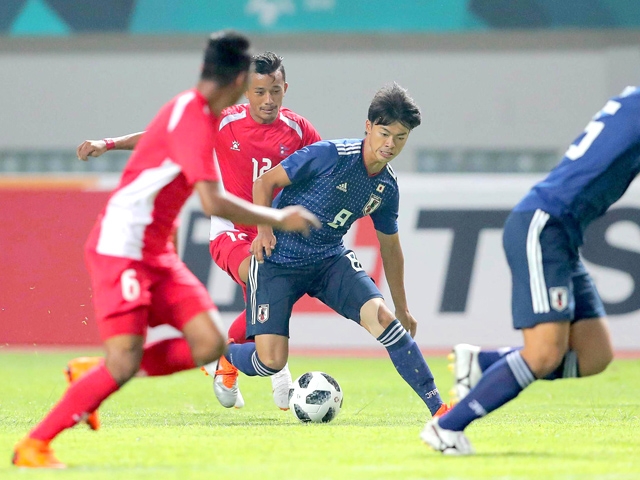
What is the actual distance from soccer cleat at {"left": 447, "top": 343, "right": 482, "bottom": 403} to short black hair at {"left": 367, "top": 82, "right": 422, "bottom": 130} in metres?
1.52

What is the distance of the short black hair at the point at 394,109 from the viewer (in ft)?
20.0

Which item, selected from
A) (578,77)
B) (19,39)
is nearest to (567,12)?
(578,77)

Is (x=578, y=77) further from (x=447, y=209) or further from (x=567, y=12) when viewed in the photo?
(x=447, y=209)

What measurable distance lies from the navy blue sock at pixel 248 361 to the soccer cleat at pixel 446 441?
191 centimetres

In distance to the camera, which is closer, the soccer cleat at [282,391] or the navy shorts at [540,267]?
the navy shorts at [540,267]

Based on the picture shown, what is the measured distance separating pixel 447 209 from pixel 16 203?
172 inches

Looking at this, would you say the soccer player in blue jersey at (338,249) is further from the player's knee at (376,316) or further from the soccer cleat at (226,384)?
the soccer cleat at (226,384)

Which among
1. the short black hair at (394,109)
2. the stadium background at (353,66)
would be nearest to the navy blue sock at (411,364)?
the short black hair at (394,109)

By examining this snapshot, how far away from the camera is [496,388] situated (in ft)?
15.5

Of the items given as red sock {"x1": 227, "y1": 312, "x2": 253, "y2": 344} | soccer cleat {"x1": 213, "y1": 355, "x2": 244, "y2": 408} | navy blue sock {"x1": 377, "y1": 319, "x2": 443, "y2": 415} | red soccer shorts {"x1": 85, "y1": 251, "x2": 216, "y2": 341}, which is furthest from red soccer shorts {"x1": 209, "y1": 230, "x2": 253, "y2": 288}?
red soccer shorts {"x1": 85, "y1": 251, "x2": 216, "y2": 341}

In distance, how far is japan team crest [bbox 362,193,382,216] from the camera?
6.48 meters

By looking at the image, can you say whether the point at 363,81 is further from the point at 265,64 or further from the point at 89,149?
the point at 89,149

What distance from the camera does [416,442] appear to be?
5.35 m

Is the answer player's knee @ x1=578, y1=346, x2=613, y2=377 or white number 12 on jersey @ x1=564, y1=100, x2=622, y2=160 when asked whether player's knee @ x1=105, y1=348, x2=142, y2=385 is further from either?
white number 12 on jersey @ x1=564, y1=100, x2=622, y2=160
